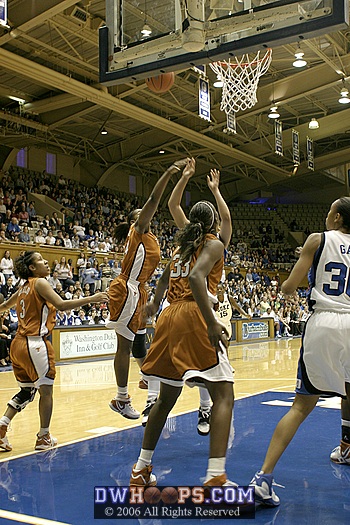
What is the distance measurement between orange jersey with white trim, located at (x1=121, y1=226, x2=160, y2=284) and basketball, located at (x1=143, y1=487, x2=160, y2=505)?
207cm

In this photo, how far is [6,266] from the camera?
14.8 m

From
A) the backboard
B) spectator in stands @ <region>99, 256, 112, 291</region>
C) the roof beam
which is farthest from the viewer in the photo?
spectator in stands @ <region>99, 256, 112, 291</region>

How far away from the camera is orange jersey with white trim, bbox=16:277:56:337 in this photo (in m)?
4.91

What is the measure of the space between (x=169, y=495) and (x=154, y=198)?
2011mm

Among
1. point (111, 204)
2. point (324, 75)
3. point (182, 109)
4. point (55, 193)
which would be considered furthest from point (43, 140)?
point (324, 75)

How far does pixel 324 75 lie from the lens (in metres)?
19.4

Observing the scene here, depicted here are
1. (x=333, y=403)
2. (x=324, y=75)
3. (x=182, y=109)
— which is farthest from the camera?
(x=182, y=109)

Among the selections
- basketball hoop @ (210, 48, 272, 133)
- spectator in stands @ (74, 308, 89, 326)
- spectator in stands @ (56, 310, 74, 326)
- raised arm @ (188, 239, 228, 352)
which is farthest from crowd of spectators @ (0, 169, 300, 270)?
raised arm @ (188, 239, 228, 352)

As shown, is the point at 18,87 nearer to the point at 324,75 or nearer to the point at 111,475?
the point at 324,75

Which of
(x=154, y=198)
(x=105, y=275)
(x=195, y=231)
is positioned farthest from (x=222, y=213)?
(x=105, y=275)

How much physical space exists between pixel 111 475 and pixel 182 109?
18492 millimetres

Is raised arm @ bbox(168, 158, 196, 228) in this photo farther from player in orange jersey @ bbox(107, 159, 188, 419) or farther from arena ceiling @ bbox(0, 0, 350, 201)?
arena ceiling @ bbox(0, 0, 350, 201)

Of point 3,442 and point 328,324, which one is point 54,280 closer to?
point 3,442

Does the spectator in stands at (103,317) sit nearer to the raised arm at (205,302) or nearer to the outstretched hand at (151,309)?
the outstretched hand at (151,309)
